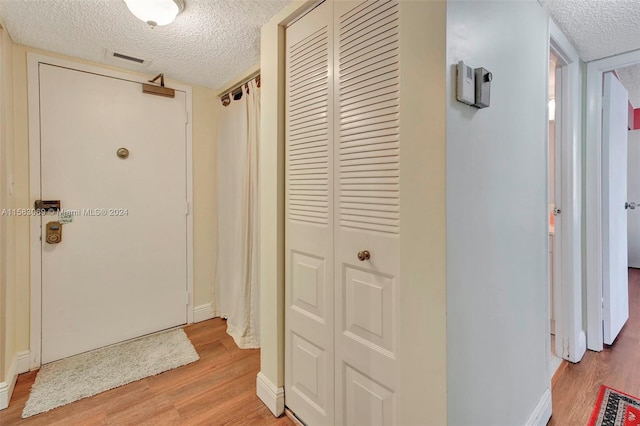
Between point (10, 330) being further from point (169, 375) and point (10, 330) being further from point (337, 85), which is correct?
point (337, 85)

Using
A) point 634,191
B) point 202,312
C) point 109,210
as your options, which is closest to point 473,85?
point 109,210

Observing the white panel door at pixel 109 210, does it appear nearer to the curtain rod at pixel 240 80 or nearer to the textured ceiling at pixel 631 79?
the curtain rod at pixel 240 80

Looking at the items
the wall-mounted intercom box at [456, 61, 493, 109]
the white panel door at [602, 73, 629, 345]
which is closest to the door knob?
the wall-mounted intercom box at [456, 61, 493, 109]

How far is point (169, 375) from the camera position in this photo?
2.09m

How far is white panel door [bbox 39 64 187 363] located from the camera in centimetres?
223

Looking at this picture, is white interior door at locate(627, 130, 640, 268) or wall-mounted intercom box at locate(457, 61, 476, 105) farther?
white interior door at locate(627, 130, 640, 268)

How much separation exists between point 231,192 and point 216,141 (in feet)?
1.99

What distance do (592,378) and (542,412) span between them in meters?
0.76

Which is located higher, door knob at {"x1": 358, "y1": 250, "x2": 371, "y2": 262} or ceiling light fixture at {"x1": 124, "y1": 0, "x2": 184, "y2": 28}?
ceiling light fixture at {"x1": 124, "y1": 0, "x2": 184, "y2": 28}

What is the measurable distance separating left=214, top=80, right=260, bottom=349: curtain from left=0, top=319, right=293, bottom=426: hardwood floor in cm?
37

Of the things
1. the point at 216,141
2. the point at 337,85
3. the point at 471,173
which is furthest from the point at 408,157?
the point at 216,141

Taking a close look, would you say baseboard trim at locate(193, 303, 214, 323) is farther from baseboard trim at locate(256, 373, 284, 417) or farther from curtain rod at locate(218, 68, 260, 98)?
curtain rod at locate(218, 68, 260, 98)

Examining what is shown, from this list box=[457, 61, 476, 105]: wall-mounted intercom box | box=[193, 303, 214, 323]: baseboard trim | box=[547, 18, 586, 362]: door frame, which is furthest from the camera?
box=[193, 303, 214, 323]: baseboard trim

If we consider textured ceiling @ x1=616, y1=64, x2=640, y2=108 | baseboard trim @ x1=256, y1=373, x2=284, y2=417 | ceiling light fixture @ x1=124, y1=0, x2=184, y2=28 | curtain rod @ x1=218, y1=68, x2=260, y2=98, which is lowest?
baseboard trim @ x1=256, y1=373, x2=284, y2=417
